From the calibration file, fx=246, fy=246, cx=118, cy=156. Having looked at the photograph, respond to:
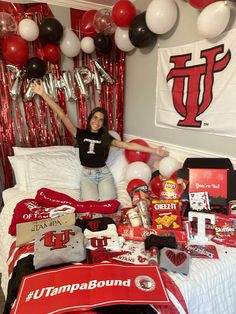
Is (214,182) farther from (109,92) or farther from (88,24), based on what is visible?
(88,24)

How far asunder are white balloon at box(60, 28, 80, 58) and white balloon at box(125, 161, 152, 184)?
4.16ft

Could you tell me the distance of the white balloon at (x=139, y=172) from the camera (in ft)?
7.20

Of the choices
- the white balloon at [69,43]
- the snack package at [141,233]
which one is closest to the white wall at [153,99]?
the white balloon at [69,43]

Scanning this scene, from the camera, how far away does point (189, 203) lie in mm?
1722

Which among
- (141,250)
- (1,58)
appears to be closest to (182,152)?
(141,250)

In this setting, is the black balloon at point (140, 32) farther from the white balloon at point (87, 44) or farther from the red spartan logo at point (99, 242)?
the red spartan logo at point (99, 242)

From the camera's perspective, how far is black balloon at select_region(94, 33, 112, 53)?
2395mm

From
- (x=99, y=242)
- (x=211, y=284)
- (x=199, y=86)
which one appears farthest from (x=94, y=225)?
(x=199, y=86)

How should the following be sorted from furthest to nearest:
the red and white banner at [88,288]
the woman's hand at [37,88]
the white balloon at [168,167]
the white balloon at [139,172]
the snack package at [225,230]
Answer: the woman's hand at [37,88] → the white balloon at [139,172] → the white balloon at [168,167] → the snack package at [225,230] → the red and white banner at [88,288]

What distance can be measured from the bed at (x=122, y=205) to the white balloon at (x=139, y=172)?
14 centimetres

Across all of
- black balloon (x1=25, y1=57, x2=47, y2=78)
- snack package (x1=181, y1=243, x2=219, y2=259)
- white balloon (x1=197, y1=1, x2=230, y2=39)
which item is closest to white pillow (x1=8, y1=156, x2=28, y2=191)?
black balloon (x1=25, y1=57, x2=47, y2=78)

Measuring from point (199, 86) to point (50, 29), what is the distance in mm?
1386

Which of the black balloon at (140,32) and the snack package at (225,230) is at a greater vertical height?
the black balloon at (140,32)

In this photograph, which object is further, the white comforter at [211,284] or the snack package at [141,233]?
the snack package at [141,233]
